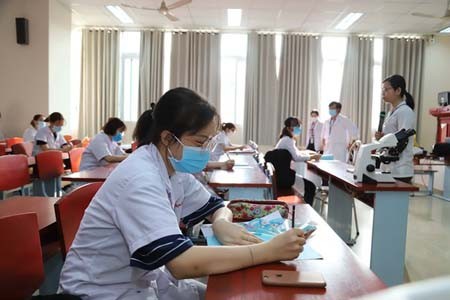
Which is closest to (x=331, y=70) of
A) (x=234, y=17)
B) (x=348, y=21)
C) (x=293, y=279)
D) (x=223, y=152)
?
(x=348, y=21)

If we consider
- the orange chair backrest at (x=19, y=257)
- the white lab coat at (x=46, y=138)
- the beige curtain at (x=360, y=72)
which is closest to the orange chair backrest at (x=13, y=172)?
the orange chair backrest at (x=19, y=257)

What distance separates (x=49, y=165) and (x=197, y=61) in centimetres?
523

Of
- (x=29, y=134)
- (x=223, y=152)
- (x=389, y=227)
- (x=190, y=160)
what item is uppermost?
(x=190, y=160)

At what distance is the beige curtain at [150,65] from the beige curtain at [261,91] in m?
1.88

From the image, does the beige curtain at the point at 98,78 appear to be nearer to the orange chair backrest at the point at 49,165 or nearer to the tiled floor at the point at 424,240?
the orange chair backrest at the point at 49,165

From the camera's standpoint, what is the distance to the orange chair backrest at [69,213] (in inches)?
50.5

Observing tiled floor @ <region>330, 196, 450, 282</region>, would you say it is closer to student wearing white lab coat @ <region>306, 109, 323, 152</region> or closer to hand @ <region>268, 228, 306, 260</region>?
hand @ <region>268, 228, 306, 260</region>

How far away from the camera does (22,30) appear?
259 inches

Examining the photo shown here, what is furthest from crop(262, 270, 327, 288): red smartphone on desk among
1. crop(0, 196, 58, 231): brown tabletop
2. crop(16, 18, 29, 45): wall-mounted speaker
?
crop(16, 18, 29, 45): wall-mounted speaker

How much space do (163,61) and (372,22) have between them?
14.0 feet

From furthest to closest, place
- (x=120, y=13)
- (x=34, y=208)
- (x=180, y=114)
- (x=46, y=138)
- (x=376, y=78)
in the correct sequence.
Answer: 1. (x=376, y=78)
2. (x=120, y=13)
3. (x=46, y=138)
4. (x=34, y=208)
5. (x=180, y=114)

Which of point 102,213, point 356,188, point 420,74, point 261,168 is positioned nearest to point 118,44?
point 261,168

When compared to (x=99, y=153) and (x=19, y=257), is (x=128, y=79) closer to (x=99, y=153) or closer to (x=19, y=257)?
(x=99, y=153)

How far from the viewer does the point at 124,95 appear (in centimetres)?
850
